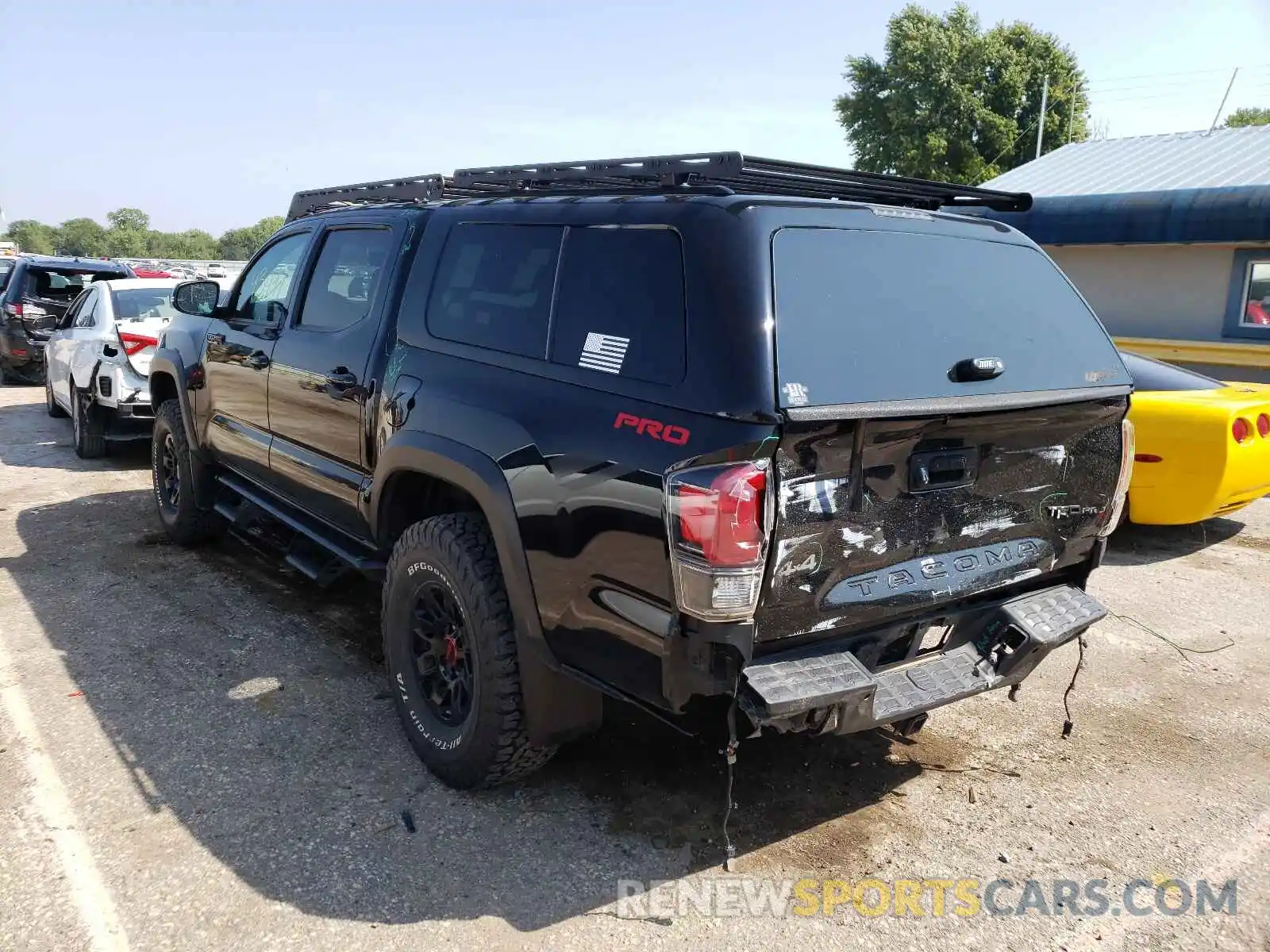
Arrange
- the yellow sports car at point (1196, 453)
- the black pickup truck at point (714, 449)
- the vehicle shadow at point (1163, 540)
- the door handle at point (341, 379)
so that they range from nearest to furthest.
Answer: the black pickup truck at point (714, 449)
the door handle at point (341, 379)
the yellow sports car at point (1196, 453)
the vehicle shadow at point (1163, 540)

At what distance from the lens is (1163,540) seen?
7.14 metres

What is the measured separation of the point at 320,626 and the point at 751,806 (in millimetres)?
2602

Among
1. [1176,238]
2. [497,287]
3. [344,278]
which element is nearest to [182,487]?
[344,278]

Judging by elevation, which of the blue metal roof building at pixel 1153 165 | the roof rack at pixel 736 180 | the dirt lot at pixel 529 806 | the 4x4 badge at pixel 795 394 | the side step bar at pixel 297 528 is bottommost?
the dirt lot at pixel 529 806

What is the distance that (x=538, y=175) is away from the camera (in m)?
3.80

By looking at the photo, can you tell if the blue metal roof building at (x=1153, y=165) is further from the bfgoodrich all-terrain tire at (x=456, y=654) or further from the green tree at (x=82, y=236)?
the green tree at (x=82, y=236)

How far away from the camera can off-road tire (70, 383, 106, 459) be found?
903 centimetres

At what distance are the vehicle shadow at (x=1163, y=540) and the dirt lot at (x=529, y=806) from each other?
1.51 metres

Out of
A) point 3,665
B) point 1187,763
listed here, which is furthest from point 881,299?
point 3,665

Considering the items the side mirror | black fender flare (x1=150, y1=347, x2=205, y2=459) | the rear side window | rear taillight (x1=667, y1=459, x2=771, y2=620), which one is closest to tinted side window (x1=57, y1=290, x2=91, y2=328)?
black fender flare (x1=150, y1=347, x2=205, y2=459)

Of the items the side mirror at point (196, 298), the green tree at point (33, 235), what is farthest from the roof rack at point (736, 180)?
the green tree at point (33, 235)

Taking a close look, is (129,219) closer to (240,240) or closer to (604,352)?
(240,240)

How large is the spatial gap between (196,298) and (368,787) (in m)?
3.18

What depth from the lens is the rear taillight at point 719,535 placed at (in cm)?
254
